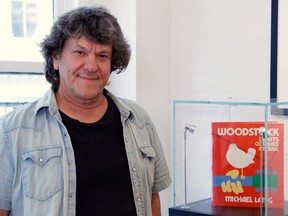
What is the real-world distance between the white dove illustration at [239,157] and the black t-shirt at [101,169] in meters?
0.36

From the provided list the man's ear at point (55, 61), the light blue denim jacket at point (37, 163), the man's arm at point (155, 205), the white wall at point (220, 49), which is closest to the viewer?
the light blue denim jacket at point (37, 163)

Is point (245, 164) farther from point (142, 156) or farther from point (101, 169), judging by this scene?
point (101, 169)

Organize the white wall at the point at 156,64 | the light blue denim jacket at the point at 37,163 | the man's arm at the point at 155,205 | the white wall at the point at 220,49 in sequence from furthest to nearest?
the white wall at the point at 156,64
the white wall at the point at 220,49
the man's arm at the point at 155,205
the light blue denim jacket at the point at 37,163

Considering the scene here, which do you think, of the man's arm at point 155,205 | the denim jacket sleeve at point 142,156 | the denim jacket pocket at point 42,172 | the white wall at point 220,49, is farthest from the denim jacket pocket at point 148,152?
the white wall at point 220,49

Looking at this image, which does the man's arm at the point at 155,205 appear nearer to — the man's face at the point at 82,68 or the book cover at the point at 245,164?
the book cover at the point at 245,164

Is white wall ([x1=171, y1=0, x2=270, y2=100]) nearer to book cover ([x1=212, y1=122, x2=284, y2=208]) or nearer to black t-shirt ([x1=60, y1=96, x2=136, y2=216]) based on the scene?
book cover ([x1=212, y1=122, x2=284, y2=208])

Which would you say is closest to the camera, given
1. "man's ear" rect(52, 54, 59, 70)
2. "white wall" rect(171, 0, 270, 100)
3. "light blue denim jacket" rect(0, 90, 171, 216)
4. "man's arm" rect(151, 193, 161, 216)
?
"light blue denim jacket" rect(0, 90, 171, 216)

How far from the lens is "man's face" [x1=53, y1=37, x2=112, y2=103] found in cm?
124

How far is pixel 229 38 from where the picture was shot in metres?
1.79

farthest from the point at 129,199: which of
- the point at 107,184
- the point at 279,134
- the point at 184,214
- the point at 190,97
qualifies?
the point at 190,97

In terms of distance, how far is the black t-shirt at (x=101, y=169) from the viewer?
1.24 metres

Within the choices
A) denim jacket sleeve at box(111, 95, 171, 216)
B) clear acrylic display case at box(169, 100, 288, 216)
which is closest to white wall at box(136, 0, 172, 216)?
clear acrylic display case at box(169, 100, 288, 216)

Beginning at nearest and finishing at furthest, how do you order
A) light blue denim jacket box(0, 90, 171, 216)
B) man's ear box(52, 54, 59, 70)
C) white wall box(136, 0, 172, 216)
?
light blue denim jacket box(0, 90, 171, 216), man's ear box(52, 54, 59, 70), white wall box(136, 0, 172, 216)

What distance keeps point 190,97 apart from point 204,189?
0.50m
